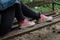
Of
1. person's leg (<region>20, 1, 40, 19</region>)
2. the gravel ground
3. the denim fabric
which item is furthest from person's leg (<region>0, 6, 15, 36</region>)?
the gravel ground

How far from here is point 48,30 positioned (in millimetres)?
5199

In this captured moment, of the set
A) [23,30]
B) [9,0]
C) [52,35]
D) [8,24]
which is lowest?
[52,35]

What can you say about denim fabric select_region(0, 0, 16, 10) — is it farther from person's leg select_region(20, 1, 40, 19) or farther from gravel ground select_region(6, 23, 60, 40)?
gravel ground select_region(6, 23, 60, 40)

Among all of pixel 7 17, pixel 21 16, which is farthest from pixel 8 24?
pixel 21 16

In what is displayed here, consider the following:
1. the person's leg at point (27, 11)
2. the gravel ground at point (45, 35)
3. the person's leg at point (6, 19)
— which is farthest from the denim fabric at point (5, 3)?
the gravel ground at point (45, 35)

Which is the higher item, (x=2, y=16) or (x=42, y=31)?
(x=2, y=16)

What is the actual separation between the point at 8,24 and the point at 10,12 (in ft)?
0.67

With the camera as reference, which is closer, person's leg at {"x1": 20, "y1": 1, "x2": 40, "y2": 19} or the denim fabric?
the denim fabric

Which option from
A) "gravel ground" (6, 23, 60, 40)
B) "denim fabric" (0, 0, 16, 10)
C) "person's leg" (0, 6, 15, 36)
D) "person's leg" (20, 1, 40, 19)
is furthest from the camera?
"gravel ground" (6, 23, 60, 40)

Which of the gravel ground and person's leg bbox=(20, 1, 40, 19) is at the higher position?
person's leg bbox=(20, 1, 40, 19)

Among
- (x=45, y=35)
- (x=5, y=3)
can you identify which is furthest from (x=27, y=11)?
(x=45, y=35)

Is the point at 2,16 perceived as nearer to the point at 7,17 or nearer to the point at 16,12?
the point at 7,17

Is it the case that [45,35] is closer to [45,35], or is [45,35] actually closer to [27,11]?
[45,35]

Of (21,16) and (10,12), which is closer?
(10,12)
